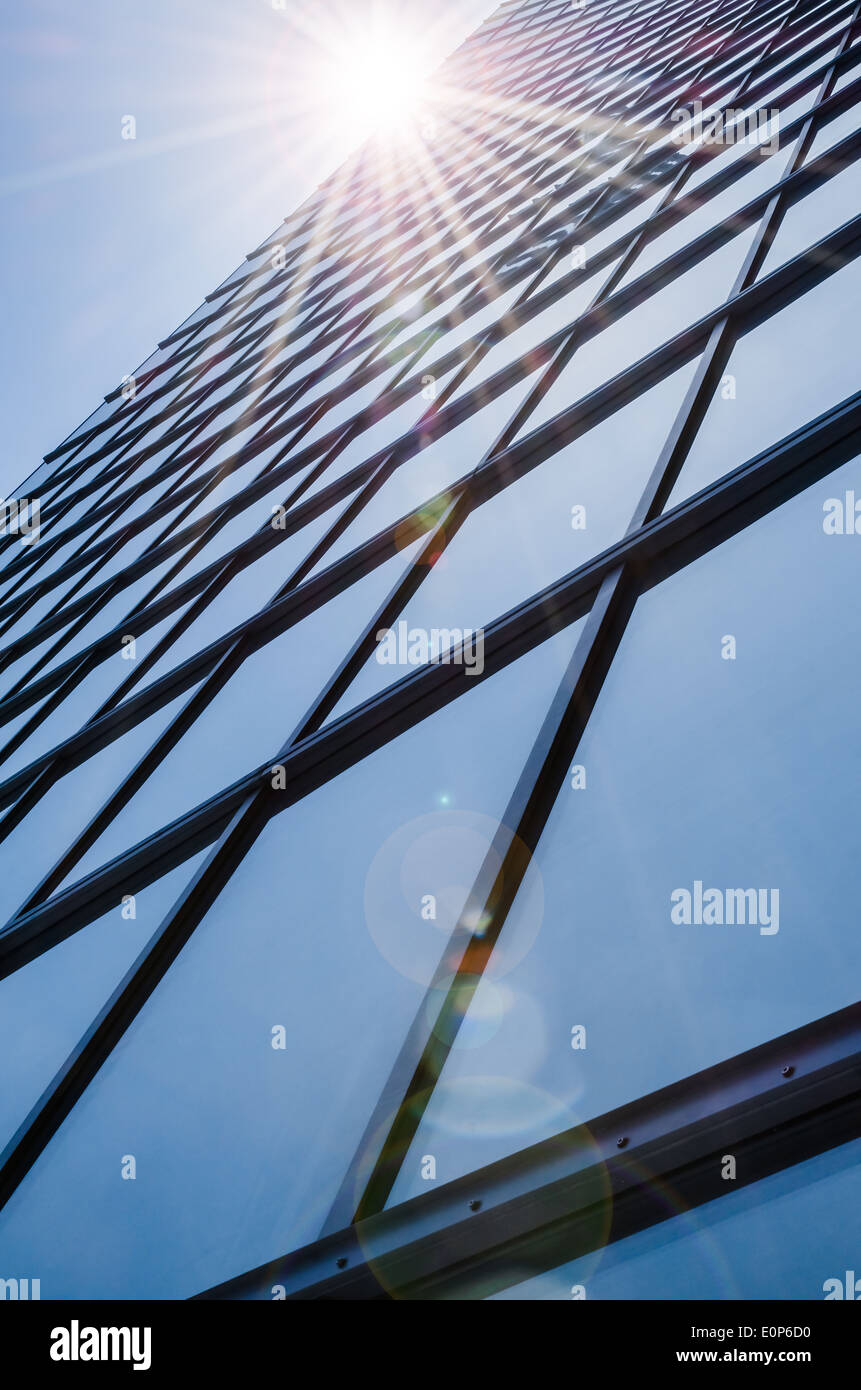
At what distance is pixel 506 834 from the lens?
15.1 feet

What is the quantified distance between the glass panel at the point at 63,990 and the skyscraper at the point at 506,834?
0.10 feet

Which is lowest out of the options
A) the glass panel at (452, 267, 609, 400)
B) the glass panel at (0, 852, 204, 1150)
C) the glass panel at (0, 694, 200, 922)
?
the glass panel at (0, 852, 204, 1150)

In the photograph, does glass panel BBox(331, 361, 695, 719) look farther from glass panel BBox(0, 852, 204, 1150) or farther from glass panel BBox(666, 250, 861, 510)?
glass panel BBox(0, 852, 204, 1150)

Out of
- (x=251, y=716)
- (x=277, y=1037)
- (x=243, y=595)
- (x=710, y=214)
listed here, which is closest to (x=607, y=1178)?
(x=277, y=1037)

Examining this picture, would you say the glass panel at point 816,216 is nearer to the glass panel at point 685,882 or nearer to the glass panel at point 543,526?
the glass panel at point 543,526

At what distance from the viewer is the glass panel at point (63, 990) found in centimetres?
592

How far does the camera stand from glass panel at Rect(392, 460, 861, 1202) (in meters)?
3.47

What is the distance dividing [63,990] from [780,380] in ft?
17.6

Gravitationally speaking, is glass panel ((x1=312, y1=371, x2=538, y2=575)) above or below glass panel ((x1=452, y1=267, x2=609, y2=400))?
below

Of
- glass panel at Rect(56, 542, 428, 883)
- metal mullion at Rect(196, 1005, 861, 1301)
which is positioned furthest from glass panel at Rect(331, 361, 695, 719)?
metal mullion at Rect(196, 1005, 861, 1301)

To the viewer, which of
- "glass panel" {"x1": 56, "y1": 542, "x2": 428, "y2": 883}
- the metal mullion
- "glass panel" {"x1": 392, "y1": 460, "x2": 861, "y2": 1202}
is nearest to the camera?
the metal mullion

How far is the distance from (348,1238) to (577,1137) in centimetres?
85

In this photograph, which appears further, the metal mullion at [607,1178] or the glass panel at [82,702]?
the glass panel at [82,702]

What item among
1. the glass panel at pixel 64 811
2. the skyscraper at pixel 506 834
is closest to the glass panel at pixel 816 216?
the skyscraper at pixel 506 834
